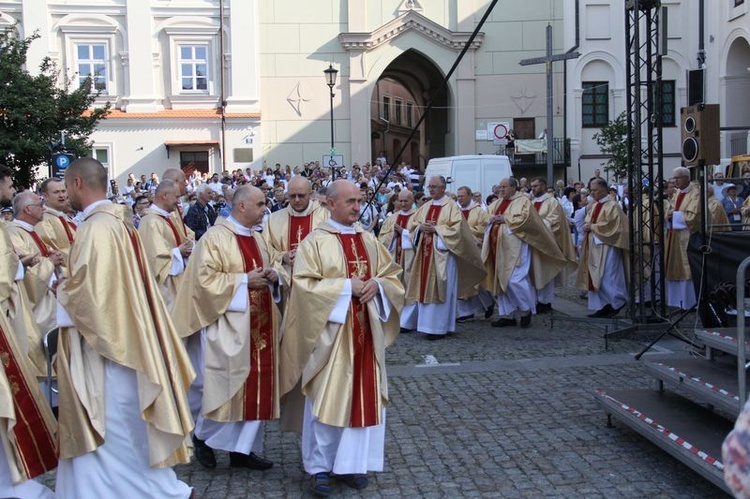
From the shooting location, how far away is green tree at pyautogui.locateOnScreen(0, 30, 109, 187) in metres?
21.9

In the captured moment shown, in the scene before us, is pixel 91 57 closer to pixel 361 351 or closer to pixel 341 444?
pixel 361 351

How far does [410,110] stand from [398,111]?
6.07 ft

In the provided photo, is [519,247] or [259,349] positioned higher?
[519,247]

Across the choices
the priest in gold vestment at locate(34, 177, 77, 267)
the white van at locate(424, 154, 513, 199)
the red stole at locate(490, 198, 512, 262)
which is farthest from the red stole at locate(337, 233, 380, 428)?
the white van at locate(424, 154, 513, 199)

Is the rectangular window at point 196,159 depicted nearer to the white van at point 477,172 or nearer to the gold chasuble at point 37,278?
the white van at point 477,172

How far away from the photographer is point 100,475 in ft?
14.3

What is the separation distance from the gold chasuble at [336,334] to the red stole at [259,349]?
16cm

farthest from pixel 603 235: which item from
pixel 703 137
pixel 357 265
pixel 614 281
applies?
Result: pixel 357 265

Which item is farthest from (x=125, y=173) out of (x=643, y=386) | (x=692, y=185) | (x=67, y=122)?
(x=643, y=386)

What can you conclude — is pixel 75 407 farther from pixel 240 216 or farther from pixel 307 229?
pixel 307 229

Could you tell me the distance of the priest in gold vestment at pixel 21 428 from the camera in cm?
430

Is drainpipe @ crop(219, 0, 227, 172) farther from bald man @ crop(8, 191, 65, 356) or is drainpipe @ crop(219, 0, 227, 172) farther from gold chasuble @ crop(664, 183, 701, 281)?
bald man @ crop(8, 191, 65, 356)

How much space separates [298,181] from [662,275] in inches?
195

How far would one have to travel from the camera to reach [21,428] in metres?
4.46
